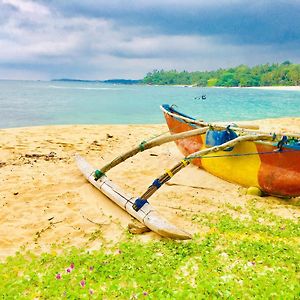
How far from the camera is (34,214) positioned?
6.34m

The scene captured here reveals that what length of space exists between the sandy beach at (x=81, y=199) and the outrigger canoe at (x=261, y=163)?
0.26 meters

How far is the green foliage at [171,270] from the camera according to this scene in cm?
Result: 395

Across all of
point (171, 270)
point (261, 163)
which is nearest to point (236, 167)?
point (261, 163)

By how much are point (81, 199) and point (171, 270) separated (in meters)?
3.28

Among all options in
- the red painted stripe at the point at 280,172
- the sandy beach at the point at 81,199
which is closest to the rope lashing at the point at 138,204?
the sandy beach at the point at 81,199

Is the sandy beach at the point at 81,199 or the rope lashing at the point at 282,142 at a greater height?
the rope lashing at the point at 282,142

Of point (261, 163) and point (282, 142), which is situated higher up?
point (282, 142)

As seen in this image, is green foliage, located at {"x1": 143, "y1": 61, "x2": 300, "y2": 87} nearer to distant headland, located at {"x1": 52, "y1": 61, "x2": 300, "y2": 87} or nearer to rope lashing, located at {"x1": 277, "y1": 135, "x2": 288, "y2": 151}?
distant headland, located at {"x1": 52, "y1": 61, "x2": 300, "y2": 87}

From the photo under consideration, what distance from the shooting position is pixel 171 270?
440 centimetres

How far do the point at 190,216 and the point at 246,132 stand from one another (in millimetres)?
2626

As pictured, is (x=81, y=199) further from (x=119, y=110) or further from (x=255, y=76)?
(x=255, y=76)

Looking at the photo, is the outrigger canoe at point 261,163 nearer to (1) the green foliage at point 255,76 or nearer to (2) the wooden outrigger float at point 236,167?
(2) the wooden outrigger float at point 236,167

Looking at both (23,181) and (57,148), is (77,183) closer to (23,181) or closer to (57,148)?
(23,181)

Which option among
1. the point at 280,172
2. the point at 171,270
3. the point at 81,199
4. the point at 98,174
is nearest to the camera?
the point at 171,270
